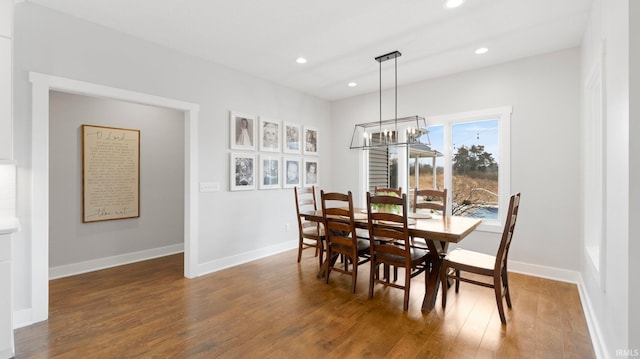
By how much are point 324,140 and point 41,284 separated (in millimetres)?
4352

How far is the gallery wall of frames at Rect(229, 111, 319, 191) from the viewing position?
4.13 metres

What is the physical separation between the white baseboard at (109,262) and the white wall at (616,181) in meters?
5.13

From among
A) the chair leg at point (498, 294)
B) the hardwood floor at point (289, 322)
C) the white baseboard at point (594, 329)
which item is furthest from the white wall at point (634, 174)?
the chair leg at point (498, 294)

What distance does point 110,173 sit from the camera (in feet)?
13.3

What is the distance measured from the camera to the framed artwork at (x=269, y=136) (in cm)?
445

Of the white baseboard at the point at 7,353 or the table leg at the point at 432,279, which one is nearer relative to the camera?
the white baseboard at the point at 7,353

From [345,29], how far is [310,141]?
8.26 ft

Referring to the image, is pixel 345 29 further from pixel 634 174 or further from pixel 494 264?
pixel 494 264

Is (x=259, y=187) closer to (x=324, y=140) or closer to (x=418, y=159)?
(x=324, y=140)

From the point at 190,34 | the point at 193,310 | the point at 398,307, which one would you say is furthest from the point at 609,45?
the point at 193,310

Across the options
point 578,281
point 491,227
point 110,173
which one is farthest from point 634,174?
point 110,173

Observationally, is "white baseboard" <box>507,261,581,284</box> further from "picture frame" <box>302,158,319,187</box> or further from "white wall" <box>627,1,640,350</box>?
"picture frame" <box>302,158,319,187</box>

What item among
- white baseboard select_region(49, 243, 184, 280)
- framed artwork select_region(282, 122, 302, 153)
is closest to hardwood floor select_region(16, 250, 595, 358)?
white baseboard select_region(49, 243, 184, 280)

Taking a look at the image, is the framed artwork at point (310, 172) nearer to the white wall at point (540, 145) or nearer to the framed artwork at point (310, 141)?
the framed artwork at point (310, 141)
